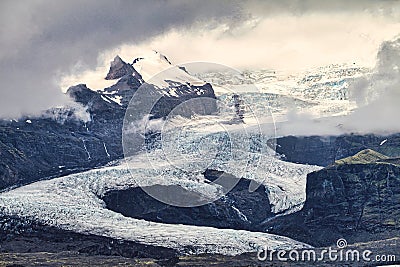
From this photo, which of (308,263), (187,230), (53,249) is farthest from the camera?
(187,230)

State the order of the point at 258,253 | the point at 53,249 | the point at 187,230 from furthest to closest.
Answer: the point at 187,230 < the point at 53,249 < the point at 258,253

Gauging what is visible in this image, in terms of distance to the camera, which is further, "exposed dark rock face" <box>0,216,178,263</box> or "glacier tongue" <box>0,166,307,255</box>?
"glacier tongue" <box>0,166,307,255</box>

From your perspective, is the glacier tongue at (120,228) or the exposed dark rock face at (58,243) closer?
the exposed dark rock face at (58,243)

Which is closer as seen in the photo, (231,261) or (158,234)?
(231,261)

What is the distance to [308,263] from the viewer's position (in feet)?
494

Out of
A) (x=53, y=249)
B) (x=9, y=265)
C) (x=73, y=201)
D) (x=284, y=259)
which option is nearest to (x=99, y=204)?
(x=73, y=201)

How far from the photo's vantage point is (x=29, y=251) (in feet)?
584

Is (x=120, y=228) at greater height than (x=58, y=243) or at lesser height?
greater

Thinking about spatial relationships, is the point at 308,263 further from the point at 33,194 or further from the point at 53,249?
the point at 33,194

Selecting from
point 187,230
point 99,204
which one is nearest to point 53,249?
point 99,204

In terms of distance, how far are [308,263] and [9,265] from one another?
5905 cm

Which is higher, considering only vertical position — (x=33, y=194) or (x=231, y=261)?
(x=33, y=194)

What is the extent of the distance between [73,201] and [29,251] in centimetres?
1624

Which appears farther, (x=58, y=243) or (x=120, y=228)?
(x=120, y=228)
